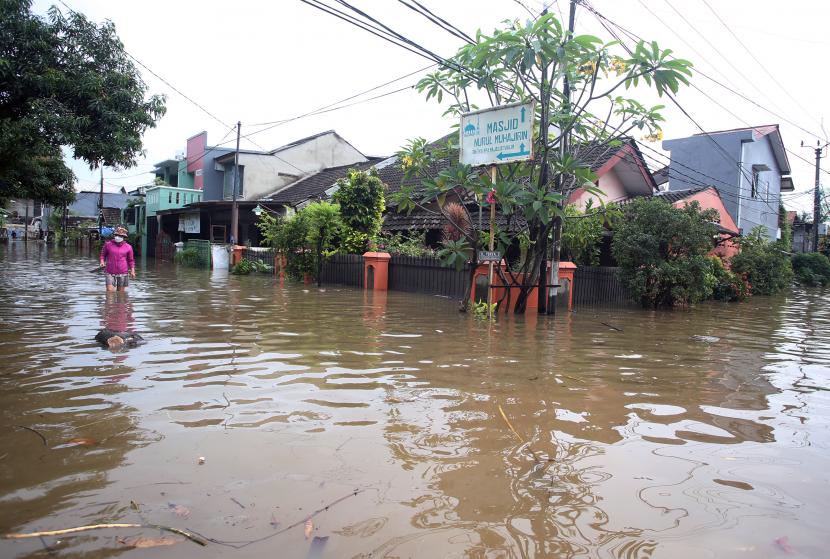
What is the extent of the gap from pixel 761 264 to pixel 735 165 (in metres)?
10.2

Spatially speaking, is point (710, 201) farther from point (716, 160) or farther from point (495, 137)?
point (495, 137)

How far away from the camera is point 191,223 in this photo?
A: 102 feet

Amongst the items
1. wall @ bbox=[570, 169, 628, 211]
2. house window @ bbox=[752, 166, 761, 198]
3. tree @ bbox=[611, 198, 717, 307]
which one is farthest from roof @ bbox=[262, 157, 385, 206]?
house window @ bbox=[752, 166, 761, 198]

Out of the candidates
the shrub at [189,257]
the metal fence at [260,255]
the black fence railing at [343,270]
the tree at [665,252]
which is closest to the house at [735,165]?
the tree at [665,252]

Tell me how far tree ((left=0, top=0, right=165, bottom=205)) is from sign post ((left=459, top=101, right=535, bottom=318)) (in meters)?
5.96

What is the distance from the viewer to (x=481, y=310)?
10.8 metres

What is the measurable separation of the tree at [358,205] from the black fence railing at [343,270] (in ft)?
1.81

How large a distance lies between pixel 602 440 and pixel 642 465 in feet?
1.46

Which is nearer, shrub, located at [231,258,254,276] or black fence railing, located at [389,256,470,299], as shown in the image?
black fence railing, located at [389,256,470,299]

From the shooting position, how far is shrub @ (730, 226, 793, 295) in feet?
62.4

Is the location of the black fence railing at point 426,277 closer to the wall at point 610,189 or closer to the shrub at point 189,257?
the wall at point 610,189

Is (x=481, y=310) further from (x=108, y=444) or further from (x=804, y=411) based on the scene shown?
(x=108, y=444)

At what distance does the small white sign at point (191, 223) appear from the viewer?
30.5 meters

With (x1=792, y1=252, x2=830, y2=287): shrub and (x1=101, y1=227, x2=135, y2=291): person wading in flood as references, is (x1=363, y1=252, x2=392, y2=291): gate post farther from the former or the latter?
(x1=792, y1=252, x2=830, y2=287): shrub
